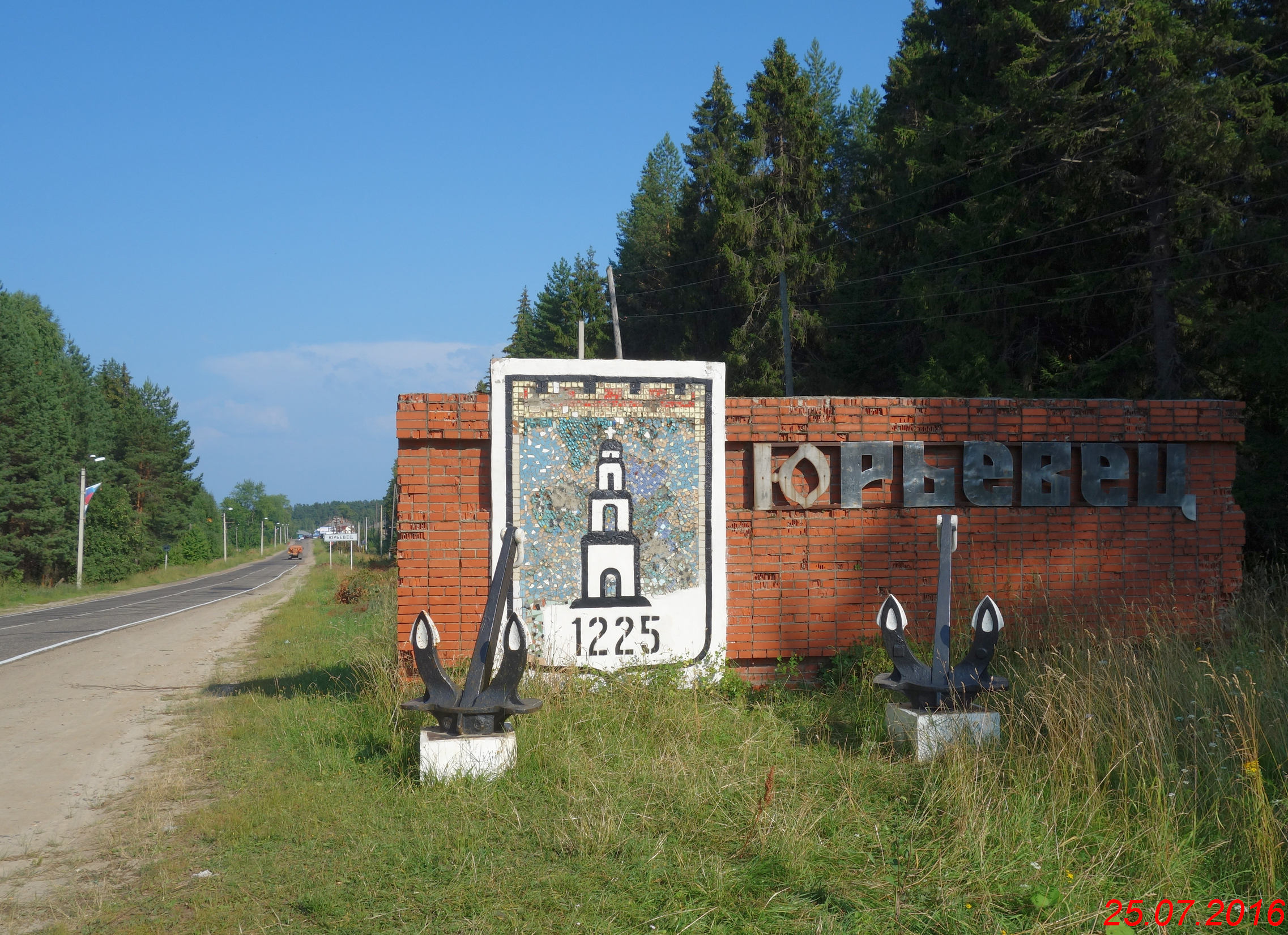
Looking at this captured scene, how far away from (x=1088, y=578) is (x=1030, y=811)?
15.6ft

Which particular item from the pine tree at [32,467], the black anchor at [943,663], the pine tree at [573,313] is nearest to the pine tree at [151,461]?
Answer: the pine tree at [32,467]

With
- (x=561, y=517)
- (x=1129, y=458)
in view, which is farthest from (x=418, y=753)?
(x=1129, y=458)

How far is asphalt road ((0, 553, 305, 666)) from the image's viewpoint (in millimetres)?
17141

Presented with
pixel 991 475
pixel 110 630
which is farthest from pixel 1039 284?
pixel 110 630

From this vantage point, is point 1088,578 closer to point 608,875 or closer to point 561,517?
point 561,517

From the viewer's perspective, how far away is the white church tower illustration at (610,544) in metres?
8.12

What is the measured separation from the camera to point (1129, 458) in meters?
9.19

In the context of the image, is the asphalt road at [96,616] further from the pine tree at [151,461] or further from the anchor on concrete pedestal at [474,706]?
the pine tree at [151,461]

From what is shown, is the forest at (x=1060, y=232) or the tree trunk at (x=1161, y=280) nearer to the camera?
the forest at (x=1060, y=232)

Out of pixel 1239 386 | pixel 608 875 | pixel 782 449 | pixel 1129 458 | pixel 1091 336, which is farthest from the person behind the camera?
pixel 1091 336

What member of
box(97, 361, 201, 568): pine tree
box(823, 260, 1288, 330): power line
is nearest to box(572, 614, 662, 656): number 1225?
box(823, 260, 1288, 330): power line

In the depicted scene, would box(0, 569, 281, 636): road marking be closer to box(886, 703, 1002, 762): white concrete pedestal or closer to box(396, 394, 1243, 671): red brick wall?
box(396, 394, 1243, 671): red brick wall

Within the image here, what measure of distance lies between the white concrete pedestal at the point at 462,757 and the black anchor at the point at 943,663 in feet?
8.88

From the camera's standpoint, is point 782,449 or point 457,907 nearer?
point 457,907
